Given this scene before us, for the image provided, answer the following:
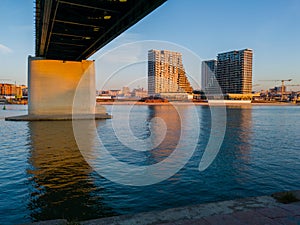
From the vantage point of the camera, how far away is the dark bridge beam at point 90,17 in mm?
19156

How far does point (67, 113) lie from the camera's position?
45812mm

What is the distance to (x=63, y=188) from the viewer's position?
10047 millimetres

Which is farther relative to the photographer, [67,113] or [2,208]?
[67,113]

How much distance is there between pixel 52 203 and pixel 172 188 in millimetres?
4456

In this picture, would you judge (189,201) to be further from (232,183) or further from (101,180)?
(101,180)

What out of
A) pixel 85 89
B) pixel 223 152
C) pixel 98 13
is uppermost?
pixel 98 13

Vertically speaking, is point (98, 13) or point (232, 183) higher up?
point (98, 13)

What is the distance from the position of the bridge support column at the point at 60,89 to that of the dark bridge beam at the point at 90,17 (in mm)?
11792

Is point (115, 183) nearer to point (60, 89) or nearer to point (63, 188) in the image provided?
point (63, 188)

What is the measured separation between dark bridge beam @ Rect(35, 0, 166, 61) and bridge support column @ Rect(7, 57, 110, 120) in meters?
11.8

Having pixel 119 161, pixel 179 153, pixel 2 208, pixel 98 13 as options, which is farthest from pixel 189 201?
pixel 98 13

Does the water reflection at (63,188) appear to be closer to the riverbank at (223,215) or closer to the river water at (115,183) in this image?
the river water at (115,183)

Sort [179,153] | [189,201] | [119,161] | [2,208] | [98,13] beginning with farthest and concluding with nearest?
[98,13]
[179,153]
[119,161]
[189,201]
[2,208]

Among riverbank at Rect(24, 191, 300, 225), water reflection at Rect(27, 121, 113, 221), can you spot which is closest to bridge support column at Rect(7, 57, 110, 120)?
water reflection at Rect(27, 121, 113, 221)
